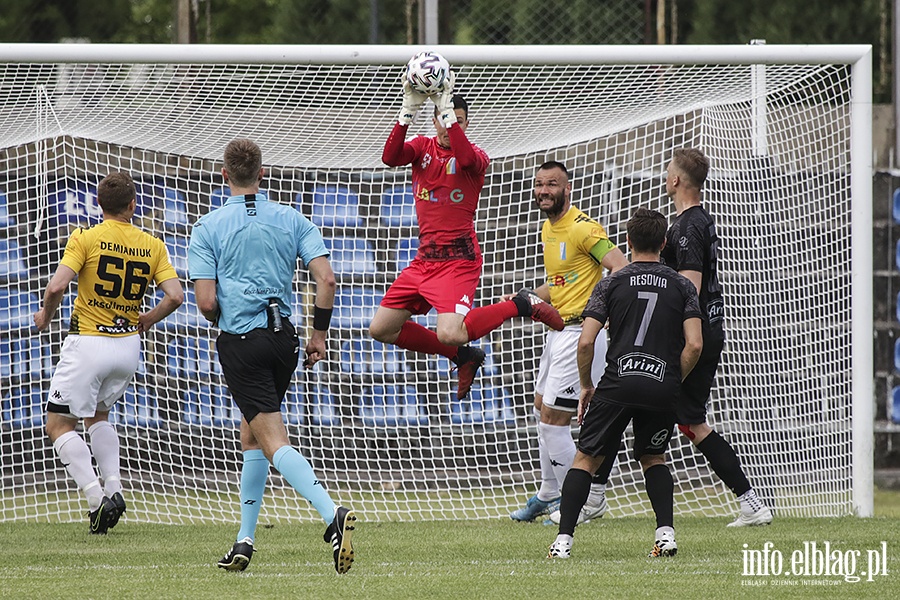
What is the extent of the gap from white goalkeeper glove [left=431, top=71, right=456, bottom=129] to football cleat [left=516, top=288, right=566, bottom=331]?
1.29 m

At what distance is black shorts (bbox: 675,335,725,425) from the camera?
7.71m

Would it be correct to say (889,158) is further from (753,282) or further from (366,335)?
(366,335)

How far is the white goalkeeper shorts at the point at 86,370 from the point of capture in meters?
7.81

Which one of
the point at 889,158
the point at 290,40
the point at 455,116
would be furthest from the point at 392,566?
the point at 290,40

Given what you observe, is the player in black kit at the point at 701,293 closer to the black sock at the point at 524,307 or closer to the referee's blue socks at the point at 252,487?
the black sock at the point at 524,307

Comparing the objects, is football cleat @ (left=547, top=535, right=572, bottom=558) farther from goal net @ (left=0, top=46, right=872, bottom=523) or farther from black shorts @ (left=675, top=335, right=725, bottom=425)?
goal net @ (left=0, top=46, right=872, bottom=523)

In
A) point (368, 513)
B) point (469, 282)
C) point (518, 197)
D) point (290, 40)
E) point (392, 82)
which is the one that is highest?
point (290, 40)

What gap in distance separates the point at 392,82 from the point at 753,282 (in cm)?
307

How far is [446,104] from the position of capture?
706cm

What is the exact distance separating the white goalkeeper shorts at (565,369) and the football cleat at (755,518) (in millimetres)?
1277

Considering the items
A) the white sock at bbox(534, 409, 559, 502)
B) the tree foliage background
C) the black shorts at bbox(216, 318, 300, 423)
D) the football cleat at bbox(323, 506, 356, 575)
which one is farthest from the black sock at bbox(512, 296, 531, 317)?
the tree foliage background

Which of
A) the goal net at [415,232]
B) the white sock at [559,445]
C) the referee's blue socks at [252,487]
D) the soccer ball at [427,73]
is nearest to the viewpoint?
the referee's blue socks at [252,487]

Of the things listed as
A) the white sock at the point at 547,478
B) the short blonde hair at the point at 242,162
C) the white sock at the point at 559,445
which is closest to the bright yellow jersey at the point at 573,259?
the white sock at the point at 559,445

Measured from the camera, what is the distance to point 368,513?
9320mm
